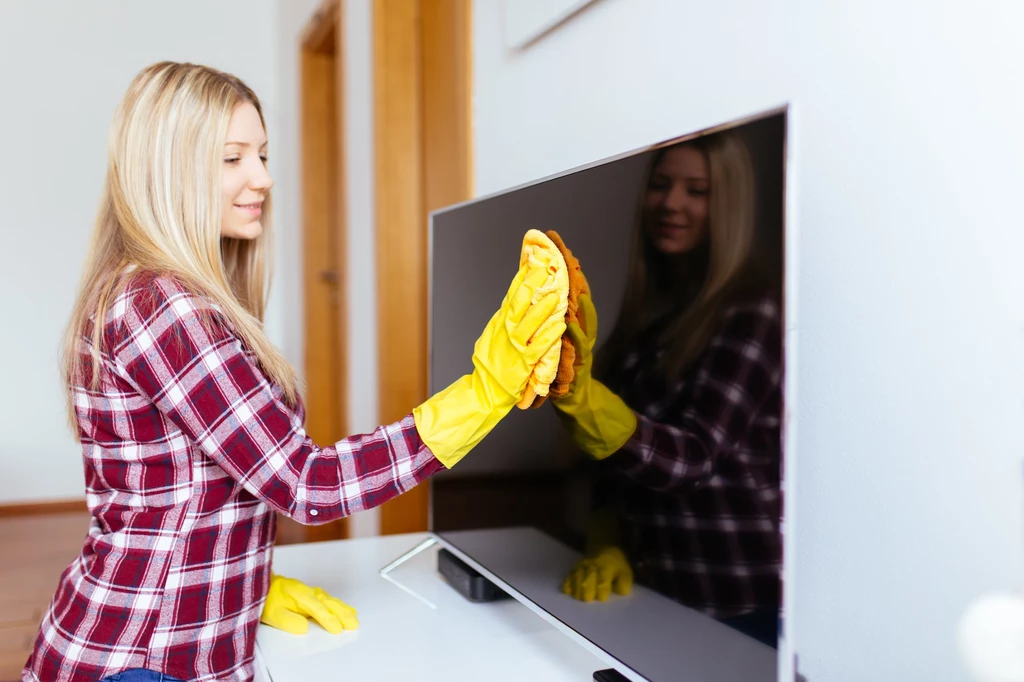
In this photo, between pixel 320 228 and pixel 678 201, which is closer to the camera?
pixel 678 201

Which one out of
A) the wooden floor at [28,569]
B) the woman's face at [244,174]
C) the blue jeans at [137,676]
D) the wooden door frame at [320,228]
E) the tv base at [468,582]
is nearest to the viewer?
the blue jeans at [137,676]

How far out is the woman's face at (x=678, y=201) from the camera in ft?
2.80

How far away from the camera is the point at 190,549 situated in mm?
1182

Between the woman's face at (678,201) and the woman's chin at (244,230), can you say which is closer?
the woman's face at (678,201)

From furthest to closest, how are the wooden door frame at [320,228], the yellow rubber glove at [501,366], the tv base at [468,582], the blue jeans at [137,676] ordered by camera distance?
the wooden door frame at [320,228], the tv base at [468,582], the blue jeans at [137,676], the yellow rubber glove at [501,366]

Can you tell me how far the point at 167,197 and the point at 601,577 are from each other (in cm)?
82

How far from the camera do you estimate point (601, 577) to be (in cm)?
109

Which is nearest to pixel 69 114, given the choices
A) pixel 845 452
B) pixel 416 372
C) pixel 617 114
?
pixel 416 372

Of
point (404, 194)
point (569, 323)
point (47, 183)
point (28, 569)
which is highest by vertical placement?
point (47, 183)

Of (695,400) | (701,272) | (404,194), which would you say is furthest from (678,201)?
(404,194)

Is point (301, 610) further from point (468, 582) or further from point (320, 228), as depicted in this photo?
point (320, 228)

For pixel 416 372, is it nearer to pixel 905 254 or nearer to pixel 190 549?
pixel 190 549

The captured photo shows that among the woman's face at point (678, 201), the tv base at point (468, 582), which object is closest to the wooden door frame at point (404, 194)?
the tv base at point (468, 582)

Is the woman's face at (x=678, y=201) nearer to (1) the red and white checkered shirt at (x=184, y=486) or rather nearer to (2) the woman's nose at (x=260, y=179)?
(1) the red and white checkered shirt at (x=184, y=486)
